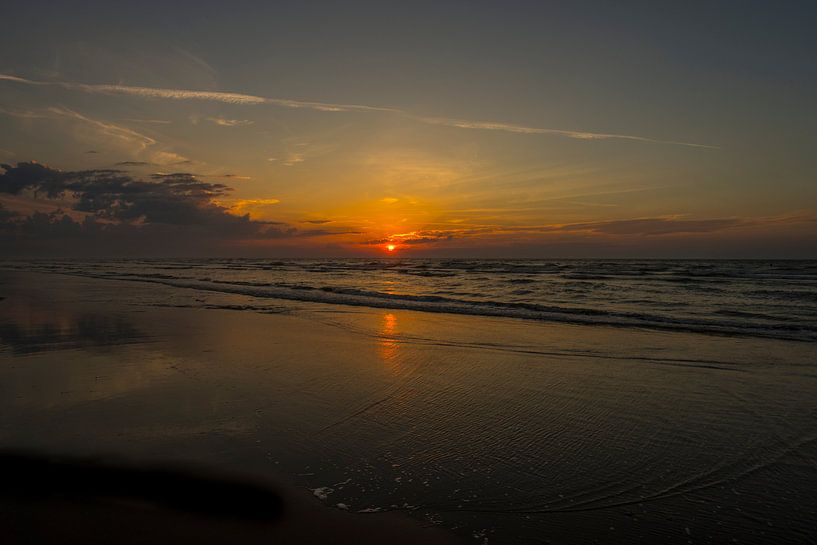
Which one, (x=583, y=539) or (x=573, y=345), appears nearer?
(x=583, y=539)

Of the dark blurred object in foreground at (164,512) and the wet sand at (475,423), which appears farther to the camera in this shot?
the wet sand at (475,423)

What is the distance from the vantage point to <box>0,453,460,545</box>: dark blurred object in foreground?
371 cm

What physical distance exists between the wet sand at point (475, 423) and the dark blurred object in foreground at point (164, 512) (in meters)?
0.25

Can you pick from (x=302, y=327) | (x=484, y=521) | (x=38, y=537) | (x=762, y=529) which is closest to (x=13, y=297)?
(x=302, y=327)

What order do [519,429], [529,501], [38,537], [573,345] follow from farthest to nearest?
[573,345] < [519,429] < [529,501] < [38,537]

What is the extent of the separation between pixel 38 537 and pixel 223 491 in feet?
4.38

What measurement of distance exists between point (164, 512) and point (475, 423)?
12.1 feet

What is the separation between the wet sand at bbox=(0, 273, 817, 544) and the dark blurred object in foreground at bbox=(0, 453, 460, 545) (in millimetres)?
254

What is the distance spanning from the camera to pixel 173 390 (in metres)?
7.68

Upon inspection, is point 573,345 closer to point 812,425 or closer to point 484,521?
point 812,425

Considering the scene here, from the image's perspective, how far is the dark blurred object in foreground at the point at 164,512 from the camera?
3707mm

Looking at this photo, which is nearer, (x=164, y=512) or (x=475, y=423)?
(x=164, y=512)

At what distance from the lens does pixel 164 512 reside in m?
4.06

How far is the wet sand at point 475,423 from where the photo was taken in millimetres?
4238
